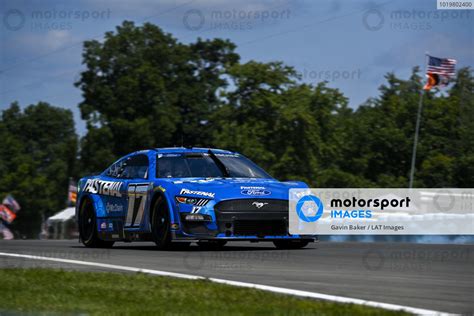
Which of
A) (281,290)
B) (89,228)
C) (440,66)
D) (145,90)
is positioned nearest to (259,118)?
(145,90)

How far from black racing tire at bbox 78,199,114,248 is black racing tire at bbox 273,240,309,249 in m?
2.76

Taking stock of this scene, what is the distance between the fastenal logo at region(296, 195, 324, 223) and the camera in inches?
541

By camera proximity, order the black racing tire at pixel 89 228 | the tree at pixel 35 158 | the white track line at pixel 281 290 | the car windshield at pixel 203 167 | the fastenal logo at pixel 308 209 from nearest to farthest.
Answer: the white track line at pixel 281 290, the fastenal logo at pixel 308 209, the car windshield at pixel 203 167, the black racing tire at pixel 89 228, the tree at pixel 35 158

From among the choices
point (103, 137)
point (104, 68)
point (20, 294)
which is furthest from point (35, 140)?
point (20, 294)

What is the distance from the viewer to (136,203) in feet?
46.8

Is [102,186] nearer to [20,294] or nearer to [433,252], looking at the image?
[433,252]

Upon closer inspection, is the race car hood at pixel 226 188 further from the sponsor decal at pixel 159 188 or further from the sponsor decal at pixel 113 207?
the sponsor decal at pixel 113 207

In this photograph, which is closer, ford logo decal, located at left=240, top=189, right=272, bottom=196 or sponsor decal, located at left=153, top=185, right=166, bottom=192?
ford logo decal, located at left=240, top=189, right=272, bottom=196

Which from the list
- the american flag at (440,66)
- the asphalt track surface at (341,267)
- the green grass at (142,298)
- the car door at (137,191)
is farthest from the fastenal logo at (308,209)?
the american flag at (440,66)

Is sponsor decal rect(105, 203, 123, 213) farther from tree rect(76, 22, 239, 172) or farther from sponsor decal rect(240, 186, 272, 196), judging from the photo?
tree rect(76, 22, 239, 172)

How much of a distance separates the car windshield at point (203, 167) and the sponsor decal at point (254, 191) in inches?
35.6

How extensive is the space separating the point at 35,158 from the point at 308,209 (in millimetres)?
107138

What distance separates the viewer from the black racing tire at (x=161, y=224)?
1341 cm

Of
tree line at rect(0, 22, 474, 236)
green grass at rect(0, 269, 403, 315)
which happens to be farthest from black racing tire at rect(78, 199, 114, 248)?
tree line at rect(0, 22, 474, 236)
